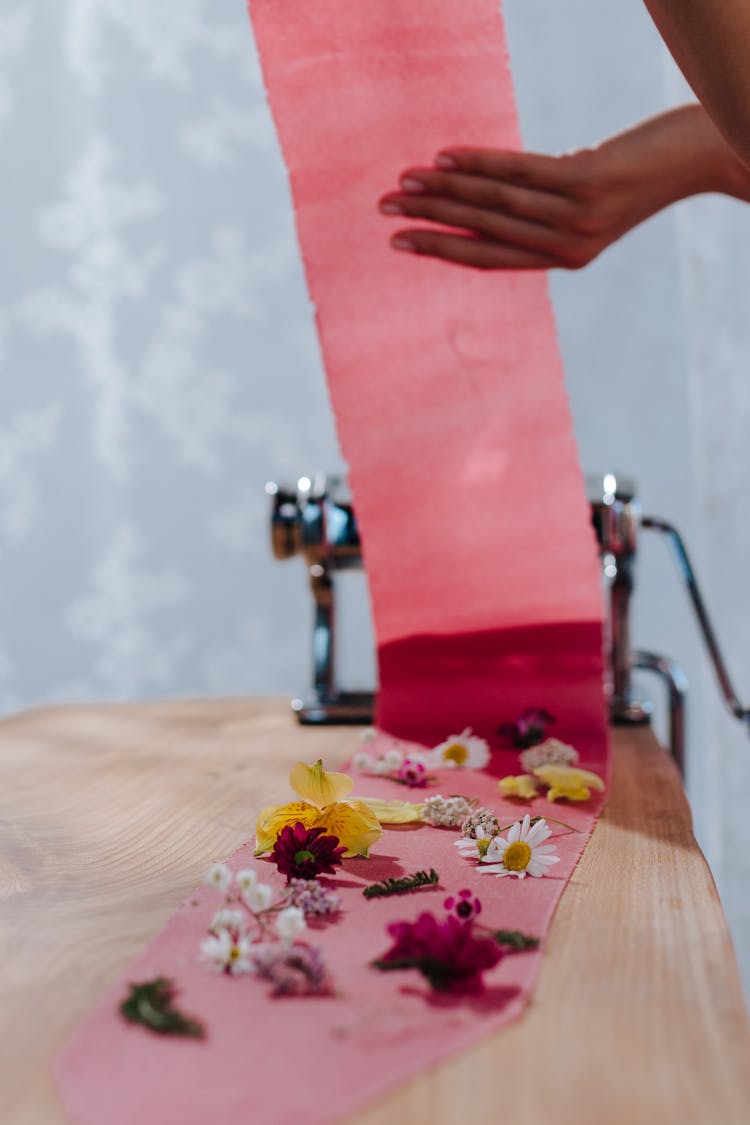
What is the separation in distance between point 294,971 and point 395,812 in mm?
282

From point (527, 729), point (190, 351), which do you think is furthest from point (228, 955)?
point (190, 351)

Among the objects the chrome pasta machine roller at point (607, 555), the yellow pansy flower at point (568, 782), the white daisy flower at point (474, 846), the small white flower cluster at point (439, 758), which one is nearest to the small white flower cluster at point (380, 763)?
the small white flower cluster at point (439, 758)

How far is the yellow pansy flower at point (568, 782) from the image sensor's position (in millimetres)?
835

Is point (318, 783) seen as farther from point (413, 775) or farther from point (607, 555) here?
point (607, 555)

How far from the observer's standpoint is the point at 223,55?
85.9 inches

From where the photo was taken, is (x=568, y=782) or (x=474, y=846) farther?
(x=568, y=782)

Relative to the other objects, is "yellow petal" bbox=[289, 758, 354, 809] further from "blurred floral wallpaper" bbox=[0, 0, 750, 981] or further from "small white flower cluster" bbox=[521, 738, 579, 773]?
"blurred floral wallpaper" bbox=[0, 0, 750, 981]

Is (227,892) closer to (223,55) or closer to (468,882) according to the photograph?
(468,882)

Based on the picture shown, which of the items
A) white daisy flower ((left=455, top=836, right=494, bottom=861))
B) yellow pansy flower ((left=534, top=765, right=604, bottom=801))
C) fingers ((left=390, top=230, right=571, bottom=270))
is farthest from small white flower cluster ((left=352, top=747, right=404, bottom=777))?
fingers ((left=390, top=230, right=571, bottom=270))

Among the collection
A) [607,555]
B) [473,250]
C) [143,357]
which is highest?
[143,357]

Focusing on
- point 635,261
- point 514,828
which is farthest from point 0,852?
point 635,261

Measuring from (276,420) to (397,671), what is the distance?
3.78 feet

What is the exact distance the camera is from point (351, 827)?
68 cm

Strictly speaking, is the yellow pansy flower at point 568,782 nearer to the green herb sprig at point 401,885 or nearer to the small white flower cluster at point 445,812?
the small white flower cluster at point 445,812
